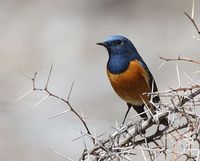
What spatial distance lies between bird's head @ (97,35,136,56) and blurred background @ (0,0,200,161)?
485 cm

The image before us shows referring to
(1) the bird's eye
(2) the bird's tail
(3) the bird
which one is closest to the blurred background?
(3) the bird

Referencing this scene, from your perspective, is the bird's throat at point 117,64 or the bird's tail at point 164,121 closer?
the bird's tail at point 164,121

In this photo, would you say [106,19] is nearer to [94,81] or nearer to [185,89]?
[94,81]

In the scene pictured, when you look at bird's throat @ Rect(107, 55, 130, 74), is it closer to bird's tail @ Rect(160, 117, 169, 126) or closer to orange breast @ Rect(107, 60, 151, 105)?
orange breast @ Rect(107, 60, 151, 105)

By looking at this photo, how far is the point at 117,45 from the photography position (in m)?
4.71

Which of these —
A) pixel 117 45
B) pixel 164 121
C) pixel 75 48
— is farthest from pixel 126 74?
pixel 75 48

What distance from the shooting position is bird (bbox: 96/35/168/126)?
15.3ft

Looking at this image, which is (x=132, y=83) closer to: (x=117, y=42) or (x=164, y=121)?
(x=117, y=42)

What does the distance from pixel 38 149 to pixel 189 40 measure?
4067mm

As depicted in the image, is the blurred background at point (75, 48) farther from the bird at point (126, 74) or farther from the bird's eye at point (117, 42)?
the bird's eye at point (117, 42)

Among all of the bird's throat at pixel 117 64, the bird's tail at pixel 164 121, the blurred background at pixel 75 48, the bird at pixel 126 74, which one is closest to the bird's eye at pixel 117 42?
the bird at pixel 126 74

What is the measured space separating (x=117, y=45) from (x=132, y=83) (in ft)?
0.95

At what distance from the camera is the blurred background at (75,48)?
10.2 meters

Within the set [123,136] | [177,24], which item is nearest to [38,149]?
[177,24]
